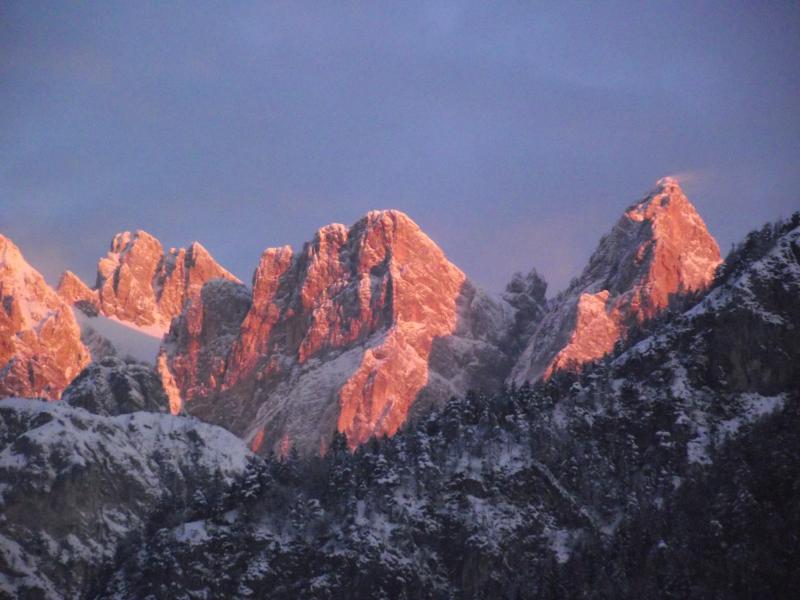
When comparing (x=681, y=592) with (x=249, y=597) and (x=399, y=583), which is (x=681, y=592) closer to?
(x=399, y=583)

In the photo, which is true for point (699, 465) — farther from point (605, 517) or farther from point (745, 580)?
point (745, 580)

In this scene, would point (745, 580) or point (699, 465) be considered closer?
point (745, 580)

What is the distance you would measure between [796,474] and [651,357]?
128 ft

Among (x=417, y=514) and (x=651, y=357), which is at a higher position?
(x=651, y=357)

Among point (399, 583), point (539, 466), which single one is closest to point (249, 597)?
point (399, 583)

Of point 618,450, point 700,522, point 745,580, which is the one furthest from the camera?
point 618,450

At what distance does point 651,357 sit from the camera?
199m

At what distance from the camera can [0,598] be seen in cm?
19925

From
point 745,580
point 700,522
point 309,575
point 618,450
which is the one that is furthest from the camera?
point 618,450

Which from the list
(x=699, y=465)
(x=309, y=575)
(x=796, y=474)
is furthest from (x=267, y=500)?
(x=796, y=474)

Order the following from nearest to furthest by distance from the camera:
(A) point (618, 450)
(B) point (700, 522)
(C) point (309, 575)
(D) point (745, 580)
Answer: (D) point (745, 580), (B) point (700, 522), (C) point (309, 575), (A) point (618, 450)

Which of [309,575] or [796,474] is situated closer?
[796,474]

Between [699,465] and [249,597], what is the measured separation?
58.7 meters

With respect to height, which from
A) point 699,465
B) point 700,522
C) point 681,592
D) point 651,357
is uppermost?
point 651,357
